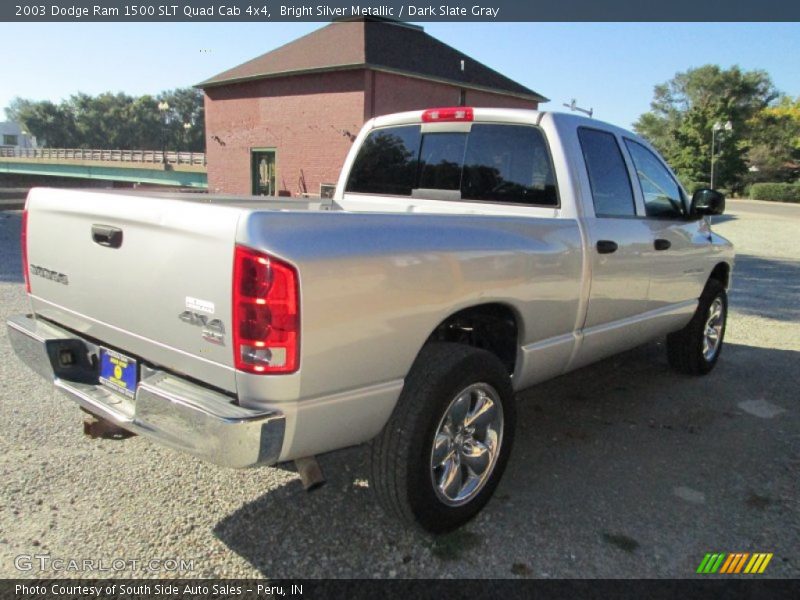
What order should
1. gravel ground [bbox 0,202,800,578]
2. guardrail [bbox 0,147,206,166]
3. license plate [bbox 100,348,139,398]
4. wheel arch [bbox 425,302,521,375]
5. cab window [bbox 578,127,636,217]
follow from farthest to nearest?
1. guardrail [bbox 0,147,206,166]
2. cab window [bbox 578,127,636,217]
3. wheel arch [bbox 425,302,521,375]
4. gravel ground [bbox 0,202,800,578]
5. license plate [bbox 100,348,139,398]

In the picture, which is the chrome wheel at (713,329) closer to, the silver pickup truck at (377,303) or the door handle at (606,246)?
the silver pickup truck at (377,303)

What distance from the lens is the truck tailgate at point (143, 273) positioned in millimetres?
2104

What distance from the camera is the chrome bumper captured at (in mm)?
2059

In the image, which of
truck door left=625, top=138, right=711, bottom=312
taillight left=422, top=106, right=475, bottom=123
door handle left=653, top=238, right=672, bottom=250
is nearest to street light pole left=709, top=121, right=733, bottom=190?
truck door left=625, top=138, right=711, bottom=312

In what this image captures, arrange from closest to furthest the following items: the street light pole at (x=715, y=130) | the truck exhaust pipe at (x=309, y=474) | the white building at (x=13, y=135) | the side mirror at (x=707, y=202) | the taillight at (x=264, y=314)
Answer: the taillight at (x=264, y=314) → the truck exhaust pipe at (x=309, y=474) → the side mirror at (x=707, y=202) → the street light pole at (x=715, y=130) → the white building at (x=13, y=135)

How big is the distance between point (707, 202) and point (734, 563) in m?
2.65

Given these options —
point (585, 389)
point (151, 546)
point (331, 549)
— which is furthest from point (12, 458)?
point (585, 389)

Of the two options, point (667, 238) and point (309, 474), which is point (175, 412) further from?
point (667, 238)

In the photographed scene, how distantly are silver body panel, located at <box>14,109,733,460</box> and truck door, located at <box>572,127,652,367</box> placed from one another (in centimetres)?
4

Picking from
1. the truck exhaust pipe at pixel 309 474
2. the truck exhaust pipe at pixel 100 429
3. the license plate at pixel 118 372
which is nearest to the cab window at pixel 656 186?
the truck exhaust pipe at pixel 309 474

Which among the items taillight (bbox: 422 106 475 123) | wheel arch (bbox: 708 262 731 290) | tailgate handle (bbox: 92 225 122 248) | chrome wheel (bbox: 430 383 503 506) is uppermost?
taillight (bbox: 422 106 475 123)

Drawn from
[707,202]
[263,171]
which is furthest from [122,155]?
[707,202]

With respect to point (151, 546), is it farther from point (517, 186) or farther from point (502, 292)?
point (517, 186)

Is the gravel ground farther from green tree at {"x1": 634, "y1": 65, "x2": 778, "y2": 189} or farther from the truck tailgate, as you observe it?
green tree at {"x1": 634, "y1": 65, "x2": 778, "y2": 189}
